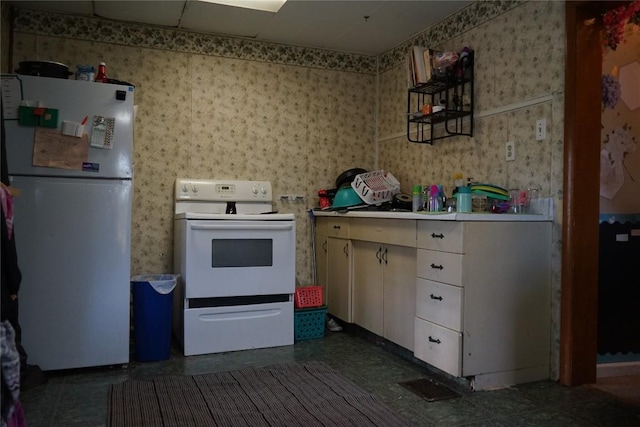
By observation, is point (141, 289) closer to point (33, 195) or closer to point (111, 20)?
point (33, 195)

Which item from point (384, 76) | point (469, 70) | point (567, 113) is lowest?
point (567, 113)

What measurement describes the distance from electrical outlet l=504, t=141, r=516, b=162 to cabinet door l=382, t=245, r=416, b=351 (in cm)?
80

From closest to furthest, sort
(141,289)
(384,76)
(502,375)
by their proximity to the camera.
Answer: (502,375)
(141,289)
(384,76)

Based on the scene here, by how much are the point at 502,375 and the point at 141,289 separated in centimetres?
211

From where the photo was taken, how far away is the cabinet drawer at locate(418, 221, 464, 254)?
2.33 metres

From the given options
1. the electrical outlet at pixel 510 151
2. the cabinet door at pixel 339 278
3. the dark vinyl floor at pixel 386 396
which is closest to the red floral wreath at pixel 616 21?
the electrical outlet at pixel 510 151

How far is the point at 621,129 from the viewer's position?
283cm

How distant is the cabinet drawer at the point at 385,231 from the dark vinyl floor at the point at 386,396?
733 millimetres

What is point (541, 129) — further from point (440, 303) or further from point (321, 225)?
point (321, 225)

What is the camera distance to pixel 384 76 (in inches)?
164

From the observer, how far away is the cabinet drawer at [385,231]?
2697 millimetres

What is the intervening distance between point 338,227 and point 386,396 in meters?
1.52

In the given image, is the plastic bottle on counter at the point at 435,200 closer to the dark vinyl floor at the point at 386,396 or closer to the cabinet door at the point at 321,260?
the dark vinyl floor at the point at 386,396

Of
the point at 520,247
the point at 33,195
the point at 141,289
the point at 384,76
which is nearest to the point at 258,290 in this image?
the point at 141,289
